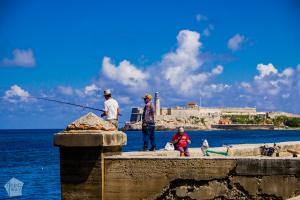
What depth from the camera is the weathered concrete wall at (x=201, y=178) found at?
7.80 metres

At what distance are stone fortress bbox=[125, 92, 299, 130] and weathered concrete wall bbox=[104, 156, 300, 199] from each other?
14329 cm

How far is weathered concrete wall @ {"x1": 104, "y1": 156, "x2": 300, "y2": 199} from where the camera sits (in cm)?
780

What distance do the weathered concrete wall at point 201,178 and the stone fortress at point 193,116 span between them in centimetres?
14329

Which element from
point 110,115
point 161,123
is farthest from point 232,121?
point 110,115

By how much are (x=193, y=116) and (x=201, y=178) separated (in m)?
167

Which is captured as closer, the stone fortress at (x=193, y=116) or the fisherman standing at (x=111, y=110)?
the fisherman standing at (x=111, y=110)

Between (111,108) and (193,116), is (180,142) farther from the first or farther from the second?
(193,116)

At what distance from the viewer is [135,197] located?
820cm

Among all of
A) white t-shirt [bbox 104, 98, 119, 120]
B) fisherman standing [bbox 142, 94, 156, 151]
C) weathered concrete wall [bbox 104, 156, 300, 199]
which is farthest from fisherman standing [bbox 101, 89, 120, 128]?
weathered concrete wall [bbox 104, 156, 300, 199]

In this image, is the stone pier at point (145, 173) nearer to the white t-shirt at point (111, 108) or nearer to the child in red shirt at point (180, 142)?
the white t-shirt at point (111, 108)

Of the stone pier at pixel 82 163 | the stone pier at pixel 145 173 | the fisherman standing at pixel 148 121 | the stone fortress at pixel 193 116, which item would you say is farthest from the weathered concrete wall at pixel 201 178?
the stone fortress at pixel 193 116

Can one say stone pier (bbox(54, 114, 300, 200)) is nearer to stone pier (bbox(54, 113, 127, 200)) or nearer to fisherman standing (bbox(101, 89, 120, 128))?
stone pier (bbox(54, 113, 127, 200))
